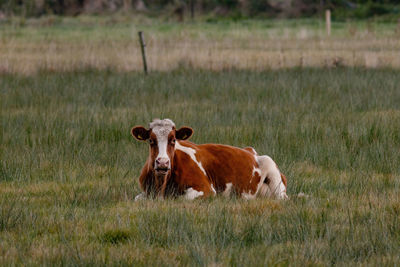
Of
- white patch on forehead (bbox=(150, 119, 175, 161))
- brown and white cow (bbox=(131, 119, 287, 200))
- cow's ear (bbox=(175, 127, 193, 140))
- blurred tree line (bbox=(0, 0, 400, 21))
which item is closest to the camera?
white patch on forehead (bbox=(150, 119, 175, 161))

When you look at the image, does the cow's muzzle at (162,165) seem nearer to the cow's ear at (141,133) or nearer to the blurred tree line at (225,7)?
the cow's ear at (141,133)

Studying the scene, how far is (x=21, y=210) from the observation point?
588 cm

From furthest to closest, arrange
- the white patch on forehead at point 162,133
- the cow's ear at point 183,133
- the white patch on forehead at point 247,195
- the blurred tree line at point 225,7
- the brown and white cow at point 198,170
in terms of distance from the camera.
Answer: the blurred tree line at point 225,7, the white patch on forehead at point 247,195, the cow's ear at point 183,133, the brown and white cow at point 198,170, the white patch on forehead at point 162,133

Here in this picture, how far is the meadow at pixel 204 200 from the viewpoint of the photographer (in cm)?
503

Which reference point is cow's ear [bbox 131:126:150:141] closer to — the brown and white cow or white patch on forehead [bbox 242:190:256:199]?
the brown and white cow

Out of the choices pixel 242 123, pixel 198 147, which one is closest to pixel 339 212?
pixel 198 147

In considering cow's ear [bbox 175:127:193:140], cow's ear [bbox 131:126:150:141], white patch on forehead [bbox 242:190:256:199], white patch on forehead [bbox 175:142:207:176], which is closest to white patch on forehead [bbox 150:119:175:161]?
cow's ear [bbox 131:126:150:141]

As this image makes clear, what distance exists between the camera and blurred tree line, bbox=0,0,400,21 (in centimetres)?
6350

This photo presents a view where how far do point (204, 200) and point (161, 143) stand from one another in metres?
0.69

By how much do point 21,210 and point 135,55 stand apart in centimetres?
1535

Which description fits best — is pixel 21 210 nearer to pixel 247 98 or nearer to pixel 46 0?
pixel 247 98

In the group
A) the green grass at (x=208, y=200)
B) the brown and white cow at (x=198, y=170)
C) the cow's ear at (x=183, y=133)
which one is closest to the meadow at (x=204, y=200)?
the green grass at (x=208, y=200)

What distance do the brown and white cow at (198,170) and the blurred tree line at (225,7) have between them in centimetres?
5135

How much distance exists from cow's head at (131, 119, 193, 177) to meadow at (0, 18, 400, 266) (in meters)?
0.35
